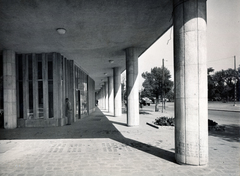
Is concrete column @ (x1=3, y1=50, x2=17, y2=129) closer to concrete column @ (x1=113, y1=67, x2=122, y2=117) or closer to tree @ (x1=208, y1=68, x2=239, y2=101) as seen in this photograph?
concrete column @ (x1=113, y1=67, x2=122, y2=117)

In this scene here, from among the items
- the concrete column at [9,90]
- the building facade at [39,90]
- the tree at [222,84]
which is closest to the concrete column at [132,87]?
the building facade at [39,90]

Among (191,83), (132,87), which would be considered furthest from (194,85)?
(132,87)

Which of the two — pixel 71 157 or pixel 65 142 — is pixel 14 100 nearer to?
pixel 65 142

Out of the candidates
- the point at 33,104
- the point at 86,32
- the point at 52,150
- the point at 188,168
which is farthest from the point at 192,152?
the point at 33,104

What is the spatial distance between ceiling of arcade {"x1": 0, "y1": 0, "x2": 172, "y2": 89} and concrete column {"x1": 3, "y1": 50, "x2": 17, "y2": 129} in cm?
72

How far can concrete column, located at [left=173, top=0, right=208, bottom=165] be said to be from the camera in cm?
449

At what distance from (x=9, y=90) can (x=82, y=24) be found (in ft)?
25.7

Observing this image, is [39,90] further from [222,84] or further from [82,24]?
[222,84]

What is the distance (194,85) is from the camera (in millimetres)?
4516

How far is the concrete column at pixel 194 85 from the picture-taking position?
4492 mm

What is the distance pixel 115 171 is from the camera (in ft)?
14.0

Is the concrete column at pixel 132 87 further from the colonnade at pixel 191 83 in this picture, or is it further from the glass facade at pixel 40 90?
the colonnade at pixel 191 83

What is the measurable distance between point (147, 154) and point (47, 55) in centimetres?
1033

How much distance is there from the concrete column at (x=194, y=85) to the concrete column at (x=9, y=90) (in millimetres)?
11582
